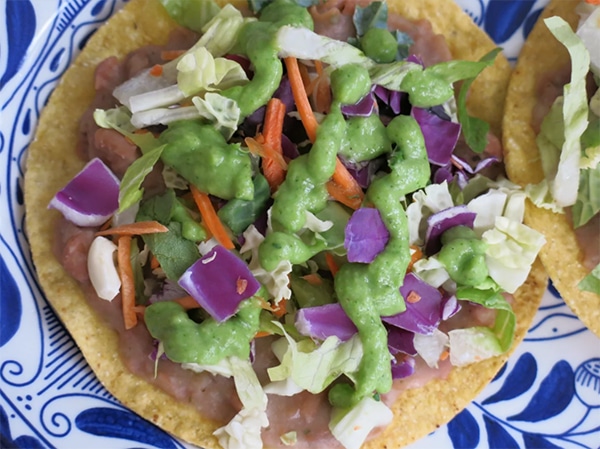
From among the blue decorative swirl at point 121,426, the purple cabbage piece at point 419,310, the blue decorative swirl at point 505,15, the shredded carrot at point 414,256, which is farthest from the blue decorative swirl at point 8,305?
the blue decorative swirl at point 505,15

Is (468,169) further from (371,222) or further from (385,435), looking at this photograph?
(385,435)

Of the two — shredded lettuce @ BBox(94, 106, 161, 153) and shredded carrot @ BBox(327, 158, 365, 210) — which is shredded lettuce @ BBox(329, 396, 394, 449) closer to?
shredded carrot @ BBox(327, 158, 365, 210)

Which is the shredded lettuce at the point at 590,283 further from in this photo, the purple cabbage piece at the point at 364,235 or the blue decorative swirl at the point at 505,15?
the blue decorative swirl at the point at 505,15

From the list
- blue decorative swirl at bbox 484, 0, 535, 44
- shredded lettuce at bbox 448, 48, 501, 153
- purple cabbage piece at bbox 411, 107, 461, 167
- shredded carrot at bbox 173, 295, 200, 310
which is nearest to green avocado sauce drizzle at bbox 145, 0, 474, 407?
shredded carrot at bbox 173, 295, 200, 310

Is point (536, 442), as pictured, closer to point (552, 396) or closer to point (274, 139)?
point (552, 396)

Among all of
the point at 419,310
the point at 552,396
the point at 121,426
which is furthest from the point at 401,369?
the point at 121,426

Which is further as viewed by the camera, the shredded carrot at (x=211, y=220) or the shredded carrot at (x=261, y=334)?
the shredded carrot at (x=261, y=334)

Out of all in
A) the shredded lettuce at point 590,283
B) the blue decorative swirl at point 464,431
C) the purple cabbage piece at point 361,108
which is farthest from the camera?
the blue decorative swirl at point 464,431
